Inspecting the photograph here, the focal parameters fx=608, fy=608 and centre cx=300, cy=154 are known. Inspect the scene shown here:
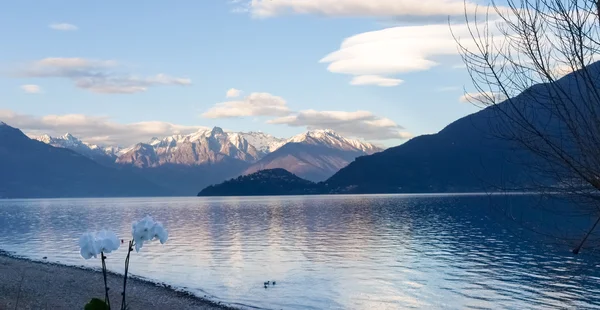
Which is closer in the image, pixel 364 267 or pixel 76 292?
pixel 76 292

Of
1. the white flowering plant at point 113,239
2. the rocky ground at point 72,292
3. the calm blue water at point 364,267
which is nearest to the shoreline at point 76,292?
the rocky ground at point 72,292

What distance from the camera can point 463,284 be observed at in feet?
143

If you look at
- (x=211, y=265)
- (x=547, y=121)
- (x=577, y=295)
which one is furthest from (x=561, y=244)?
(x=211, y=265)

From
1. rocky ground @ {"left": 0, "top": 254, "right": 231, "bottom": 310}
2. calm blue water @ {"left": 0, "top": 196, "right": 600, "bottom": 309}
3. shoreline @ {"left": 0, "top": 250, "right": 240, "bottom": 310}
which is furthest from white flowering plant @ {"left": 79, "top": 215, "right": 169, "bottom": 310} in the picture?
shoreline @ {"left": 0, "top": 250, "right": 240, "bottom": 310}

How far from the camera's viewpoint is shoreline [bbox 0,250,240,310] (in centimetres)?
3141

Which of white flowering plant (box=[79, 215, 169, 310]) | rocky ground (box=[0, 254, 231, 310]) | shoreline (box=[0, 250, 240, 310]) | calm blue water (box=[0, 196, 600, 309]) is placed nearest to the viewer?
white flowering plant (box=[79, 215, 169, 310])

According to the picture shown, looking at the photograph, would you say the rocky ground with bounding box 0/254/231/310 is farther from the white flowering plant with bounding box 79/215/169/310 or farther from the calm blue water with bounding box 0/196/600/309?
the white flowering plant with bounding box 79/215/169/310

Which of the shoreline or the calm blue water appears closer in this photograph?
the shoreline

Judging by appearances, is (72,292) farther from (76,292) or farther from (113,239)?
(113,239)

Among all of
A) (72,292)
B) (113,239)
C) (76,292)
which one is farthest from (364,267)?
(113,239)

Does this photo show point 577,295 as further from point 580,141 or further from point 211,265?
point 580,141

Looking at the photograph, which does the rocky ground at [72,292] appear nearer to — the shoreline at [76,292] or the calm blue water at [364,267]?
the shoreline at [76,292]

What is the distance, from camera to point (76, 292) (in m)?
36.5

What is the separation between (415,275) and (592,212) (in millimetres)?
40393
